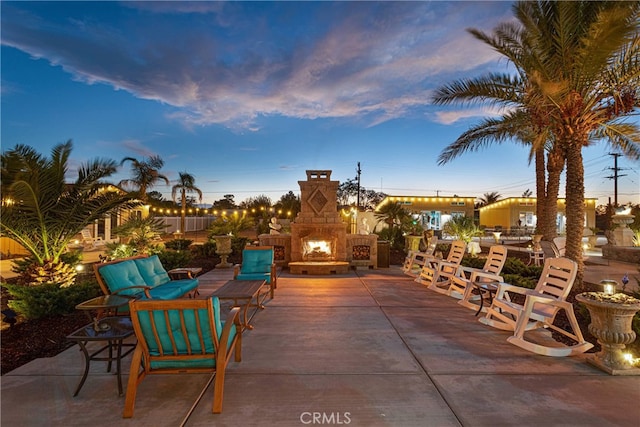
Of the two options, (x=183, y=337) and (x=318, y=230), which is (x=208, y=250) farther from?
(x=183, y=337)

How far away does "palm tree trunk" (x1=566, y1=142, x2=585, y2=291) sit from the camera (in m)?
6.79

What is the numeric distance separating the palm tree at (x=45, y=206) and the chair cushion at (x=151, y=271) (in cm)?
151

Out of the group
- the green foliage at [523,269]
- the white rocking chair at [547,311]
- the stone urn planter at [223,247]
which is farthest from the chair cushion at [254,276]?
the green foliage at [523,269]

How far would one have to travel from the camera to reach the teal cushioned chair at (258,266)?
21.2 feet

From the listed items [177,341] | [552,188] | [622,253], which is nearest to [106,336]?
[177,341]

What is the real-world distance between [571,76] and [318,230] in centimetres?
719

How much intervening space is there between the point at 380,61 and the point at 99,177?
9589 mm

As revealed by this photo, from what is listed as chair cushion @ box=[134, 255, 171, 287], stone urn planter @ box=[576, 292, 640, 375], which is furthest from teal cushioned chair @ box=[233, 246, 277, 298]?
stone urn planter @ box=[576, 292, 640, 375]

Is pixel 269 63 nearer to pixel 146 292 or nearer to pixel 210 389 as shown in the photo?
pixel 146 292

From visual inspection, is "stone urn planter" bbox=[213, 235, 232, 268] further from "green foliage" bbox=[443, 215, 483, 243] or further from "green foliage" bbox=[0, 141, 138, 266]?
"green foliage" bbox=[443, 215, 483, 243]

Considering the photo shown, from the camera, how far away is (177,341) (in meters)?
2.62

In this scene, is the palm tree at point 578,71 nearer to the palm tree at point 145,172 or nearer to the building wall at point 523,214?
the palm tree at point 145,172

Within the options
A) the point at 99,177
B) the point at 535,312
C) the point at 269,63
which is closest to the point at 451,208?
the point at 269,63

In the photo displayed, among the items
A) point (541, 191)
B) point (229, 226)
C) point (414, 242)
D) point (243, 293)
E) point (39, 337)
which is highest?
point (541, 191)
